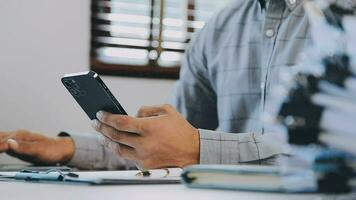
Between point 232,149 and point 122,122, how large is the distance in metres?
0.20

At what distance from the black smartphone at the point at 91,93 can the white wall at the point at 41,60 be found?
28.5 inches

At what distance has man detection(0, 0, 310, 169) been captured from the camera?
827 millimetres

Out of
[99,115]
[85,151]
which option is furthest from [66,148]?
[99,115]

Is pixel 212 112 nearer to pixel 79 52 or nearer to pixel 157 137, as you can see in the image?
pixel 79 52

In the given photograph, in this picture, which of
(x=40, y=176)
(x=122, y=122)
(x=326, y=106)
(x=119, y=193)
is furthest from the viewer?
(x=122, y=122)

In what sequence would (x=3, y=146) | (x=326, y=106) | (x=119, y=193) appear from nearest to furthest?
(x=326, y=106)
(x=119, y=193)
(x=3, y=146)

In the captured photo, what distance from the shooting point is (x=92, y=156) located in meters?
1.28

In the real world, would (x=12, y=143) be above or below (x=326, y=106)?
below

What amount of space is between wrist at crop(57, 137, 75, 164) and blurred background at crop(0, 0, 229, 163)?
0.81 feet

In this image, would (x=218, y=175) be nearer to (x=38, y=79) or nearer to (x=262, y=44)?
(x=262, y=44)

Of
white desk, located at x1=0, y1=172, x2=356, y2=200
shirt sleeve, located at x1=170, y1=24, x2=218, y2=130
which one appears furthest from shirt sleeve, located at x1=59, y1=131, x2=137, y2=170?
white desk, located at x1=0, y1=172, x2=356, y2=200

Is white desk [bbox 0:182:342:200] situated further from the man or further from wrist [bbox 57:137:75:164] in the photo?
wrist [bbox 57:137:75:164]

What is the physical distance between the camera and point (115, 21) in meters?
1.67

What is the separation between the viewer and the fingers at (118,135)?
82cm
